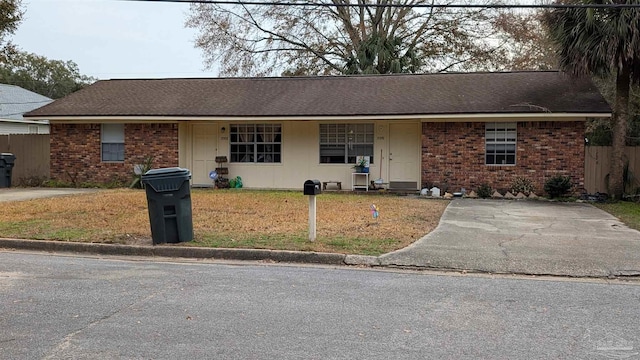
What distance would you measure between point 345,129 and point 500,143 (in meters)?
5.12

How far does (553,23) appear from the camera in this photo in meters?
16.1

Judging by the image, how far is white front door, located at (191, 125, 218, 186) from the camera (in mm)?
20047

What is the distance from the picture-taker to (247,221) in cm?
1121

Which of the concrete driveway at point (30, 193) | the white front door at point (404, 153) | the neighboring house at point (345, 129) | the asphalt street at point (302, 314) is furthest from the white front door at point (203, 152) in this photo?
the asphalt street at point (302, 314)

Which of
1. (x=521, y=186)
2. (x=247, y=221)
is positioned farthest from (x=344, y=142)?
(x=247, y=221)

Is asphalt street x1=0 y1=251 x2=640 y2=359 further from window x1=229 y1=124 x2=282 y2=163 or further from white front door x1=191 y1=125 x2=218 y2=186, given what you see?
white front door x1=191 y1=125 x2=218 y2=186

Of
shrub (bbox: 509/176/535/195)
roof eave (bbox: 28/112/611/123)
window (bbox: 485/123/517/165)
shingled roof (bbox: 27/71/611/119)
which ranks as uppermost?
shingled roof (bbox: 27/71/611/119)

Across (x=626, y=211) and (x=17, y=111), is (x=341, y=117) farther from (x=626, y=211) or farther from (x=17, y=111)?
(x=17, y=111)

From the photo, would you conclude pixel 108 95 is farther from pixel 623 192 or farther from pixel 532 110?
pixel 623 192

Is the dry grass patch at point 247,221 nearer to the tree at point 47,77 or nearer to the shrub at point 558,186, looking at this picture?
the shrub at point 558,186

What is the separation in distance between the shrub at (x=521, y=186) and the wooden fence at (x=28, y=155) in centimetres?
1646

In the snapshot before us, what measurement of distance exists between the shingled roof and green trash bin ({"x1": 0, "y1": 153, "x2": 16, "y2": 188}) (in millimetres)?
1733

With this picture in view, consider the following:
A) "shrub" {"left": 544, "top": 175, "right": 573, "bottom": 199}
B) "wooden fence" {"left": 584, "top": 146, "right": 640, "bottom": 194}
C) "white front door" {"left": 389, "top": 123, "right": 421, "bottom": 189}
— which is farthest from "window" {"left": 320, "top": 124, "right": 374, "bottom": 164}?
"wooden fence" {"left": 584, "top": 146, "right": 640, "bottom": 194}

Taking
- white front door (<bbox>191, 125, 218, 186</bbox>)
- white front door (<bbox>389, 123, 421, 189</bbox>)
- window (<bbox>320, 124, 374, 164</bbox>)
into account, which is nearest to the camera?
white front door (<bbox>389, 123, 421, 189</bbox>)
